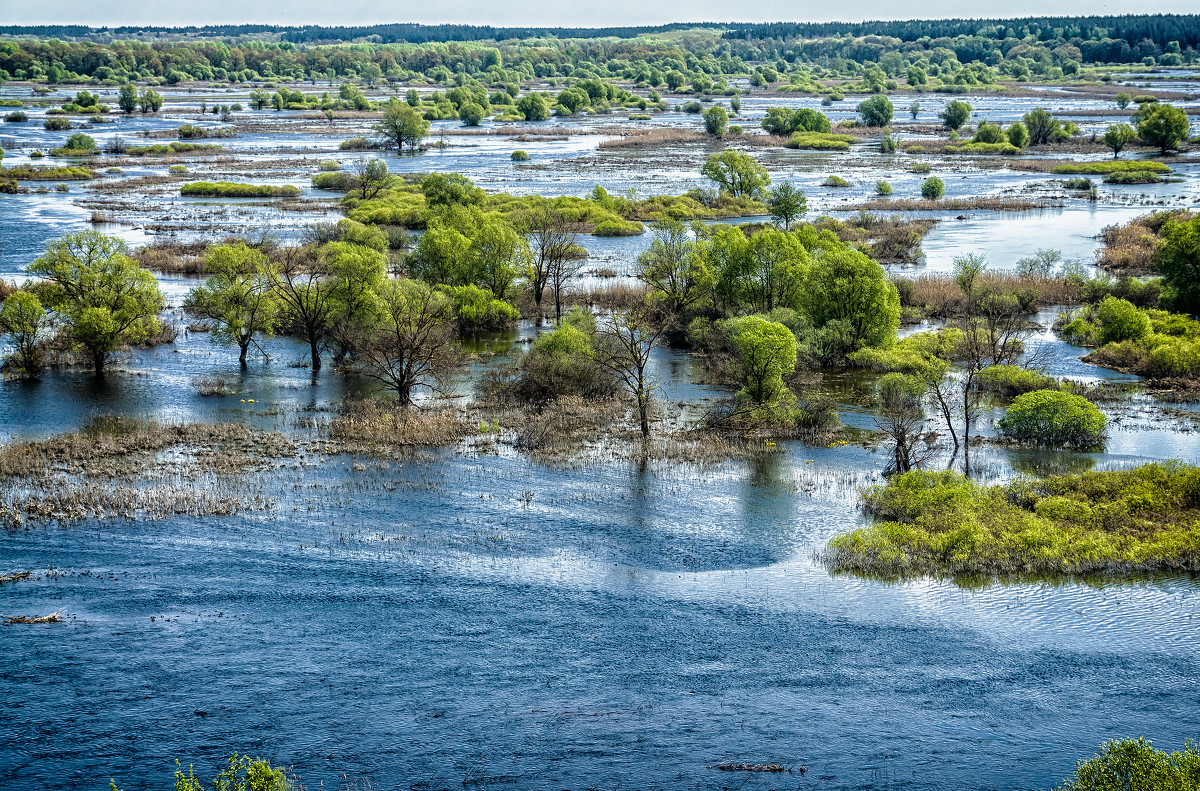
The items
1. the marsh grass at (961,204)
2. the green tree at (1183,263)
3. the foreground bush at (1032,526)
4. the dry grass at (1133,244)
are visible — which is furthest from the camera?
the marsh grass at (961,204)

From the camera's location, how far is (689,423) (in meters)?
54.1

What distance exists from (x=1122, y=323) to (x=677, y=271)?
93.2 ft

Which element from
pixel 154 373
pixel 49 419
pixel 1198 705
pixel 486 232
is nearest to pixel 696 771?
pixel 1198 705

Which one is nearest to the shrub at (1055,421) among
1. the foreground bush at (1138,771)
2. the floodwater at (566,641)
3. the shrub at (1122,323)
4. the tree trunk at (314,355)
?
the floodwater at (566,641)

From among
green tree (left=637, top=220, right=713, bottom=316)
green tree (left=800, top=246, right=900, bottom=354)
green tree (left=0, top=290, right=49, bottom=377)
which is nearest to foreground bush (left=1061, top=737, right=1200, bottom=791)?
green tree (left=800, top=246, right=900, bottom=354)

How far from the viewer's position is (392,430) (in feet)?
170

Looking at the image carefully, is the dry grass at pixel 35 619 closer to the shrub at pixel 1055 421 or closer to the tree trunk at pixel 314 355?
the tree trunk at pixel 314 355

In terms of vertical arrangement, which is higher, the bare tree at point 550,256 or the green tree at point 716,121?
the green tree at point 716,121

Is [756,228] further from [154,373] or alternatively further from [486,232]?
[154,373]

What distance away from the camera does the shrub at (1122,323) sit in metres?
64.9

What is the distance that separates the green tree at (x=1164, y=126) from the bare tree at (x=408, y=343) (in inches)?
5155

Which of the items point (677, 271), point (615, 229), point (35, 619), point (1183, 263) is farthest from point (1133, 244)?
point (35, 619)

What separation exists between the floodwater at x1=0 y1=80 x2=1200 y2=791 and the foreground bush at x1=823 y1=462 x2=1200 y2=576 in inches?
44.1

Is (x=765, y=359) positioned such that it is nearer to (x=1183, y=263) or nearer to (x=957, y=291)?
(x=957, y=291)
